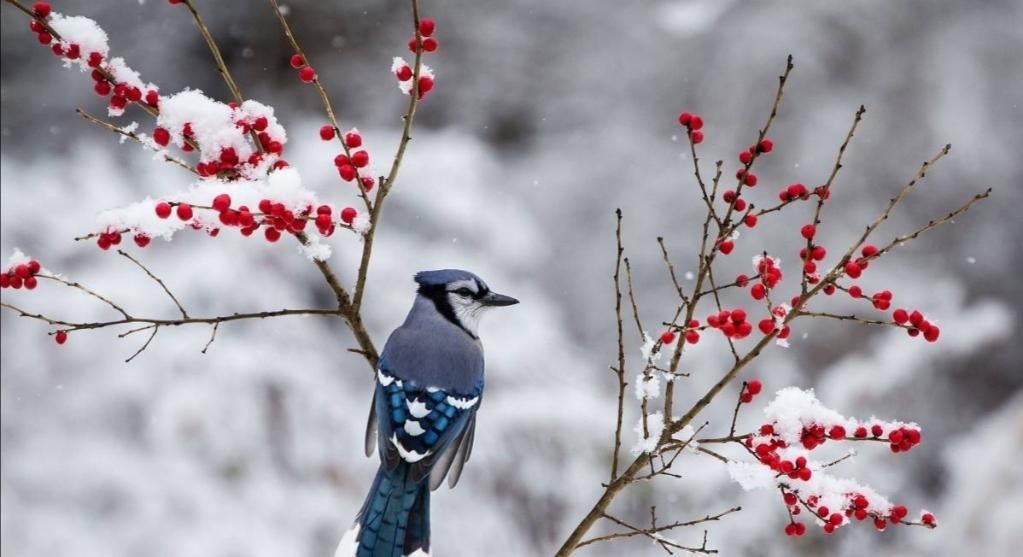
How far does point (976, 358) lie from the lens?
162 inches

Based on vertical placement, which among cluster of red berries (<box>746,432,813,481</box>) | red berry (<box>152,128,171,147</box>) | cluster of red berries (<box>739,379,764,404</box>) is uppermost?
red berry (<box>152,128,171,147</box>)

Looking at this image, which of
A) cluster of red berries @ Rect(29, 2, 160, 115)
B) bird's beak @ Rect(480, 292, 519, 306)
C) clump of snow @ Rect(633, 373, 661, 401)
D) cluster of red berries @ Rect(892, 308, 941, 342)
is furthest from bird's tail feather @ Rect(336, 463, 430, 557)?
cluster of red berries @ Rect(892, 308, 941, 342)

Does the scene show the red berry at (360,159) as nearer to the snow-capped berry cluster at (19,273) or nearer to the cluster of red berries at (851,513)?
the snow-capped berry cluster at (19,273)

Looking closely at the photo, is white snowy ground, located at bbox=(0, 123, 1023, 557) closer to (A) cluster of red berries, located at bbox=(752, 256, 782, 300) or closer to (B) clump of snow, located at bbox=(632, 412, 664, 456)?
(B) clump of snow, located at bbox=(632, 412, 664, 456)

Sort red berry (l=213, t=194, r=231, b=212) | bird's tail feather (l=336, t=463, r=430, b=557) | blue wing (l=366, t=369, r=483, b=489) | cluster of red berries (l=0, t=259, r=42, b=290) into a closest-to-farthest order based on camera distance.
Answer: red berry (l=213, t=194, r=231, b=212), cluster of red berries (l=0, t=259, r=42, b=290), bird's tail feather (l=336, t=463, r=430, b=557), blue wing (l=366, t=369, r=483, b=489)

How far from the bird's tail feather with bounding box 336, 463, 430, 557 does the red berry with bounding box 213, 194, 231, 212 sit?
1.71 feet

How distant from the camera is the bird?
56.1 inches

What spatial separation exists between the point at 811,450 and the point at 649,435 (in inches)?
8.9

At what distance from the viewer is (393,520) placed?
1.43 metres

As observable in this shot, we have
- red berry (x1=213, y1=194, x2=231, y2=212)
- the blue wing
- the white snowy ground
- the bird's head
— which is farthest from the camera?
the white snowy ground

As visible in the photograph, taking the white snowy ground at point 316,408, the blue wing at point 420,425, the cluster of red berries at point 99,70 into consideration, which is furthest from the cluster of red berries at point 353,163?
the white snowy ground at point 316,408

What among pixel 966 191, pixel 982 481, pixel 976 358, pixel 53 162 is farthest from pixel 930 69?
pixel 53 162

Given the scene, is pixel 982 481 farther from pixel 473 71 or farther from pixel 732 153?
pixel 473 71

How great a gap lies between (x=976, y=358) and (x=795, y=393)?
10.9 ft
